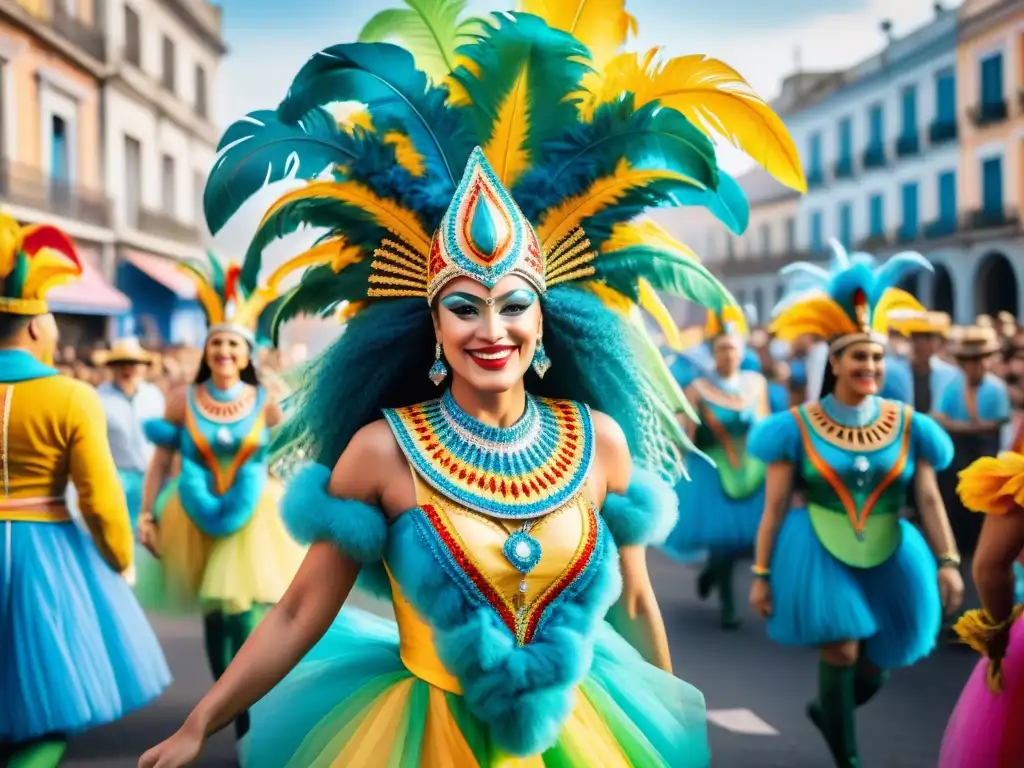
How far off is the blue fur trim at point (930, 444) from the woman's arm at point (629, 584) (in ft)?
9.14

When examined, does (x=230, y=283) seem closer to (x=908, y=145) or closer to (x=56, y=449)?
(x=56, y=449)

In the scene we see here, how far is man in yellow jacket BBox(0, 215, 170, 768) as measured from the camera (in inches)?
186

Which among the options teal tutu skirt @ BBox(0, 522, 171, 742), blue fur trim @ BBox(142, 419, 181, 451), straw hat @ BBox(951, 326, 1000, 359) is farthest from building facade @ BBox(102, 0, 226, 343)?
teal tutu skirt @ BBox(0, 522, 171, 742)

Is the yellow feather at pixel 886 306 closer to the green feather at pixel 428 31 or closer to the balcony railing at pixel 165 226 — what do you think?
the green feather at pixel 428 31

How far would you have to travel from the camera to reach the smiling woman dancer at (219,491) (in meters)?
6.47

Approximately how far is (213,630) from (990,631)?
165 inches

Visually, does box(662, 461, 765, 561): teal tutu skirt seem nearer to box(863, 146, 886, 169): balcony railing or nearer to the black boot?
the black boot

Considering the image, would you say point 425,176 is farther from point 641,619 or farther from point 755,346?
point 755,346

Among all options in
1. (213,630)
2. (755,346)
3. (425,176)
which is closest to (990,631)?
(425,176)

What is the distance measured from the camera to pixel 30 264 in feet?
15.9

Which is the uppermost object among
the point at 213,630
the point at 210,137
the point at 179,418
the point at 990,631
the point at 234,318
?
the point at 210,137

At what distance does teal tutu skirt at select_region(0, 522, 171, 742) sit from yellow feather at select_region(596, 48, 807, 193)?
121 inches

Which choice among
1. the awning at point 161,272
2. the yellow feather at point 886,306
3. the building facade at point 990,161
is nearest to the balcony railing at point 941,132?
the building facade at point 990,161

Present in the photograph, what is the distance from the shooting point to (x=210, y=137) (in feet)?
117
